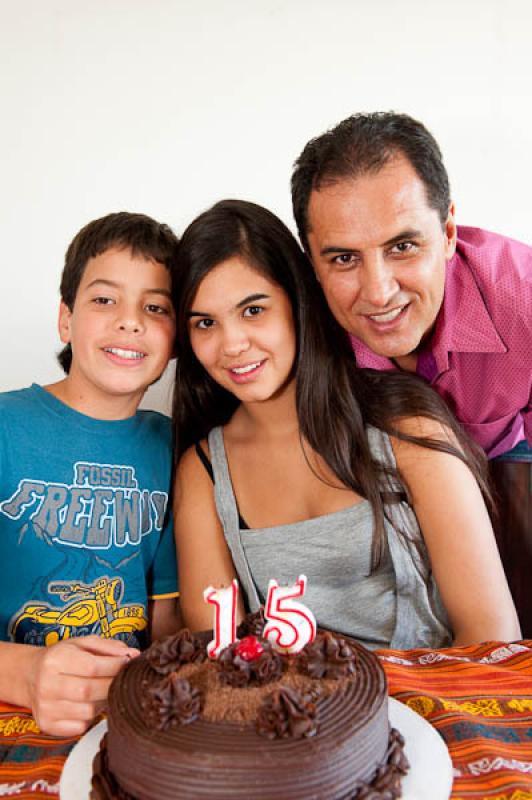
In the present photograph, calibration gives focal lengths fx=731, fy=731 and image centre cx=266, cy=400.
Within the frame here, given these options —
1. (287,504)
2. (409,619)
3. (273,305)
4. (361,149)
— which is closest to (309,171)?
(361,149)

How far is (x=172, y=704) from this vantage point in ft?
2.93

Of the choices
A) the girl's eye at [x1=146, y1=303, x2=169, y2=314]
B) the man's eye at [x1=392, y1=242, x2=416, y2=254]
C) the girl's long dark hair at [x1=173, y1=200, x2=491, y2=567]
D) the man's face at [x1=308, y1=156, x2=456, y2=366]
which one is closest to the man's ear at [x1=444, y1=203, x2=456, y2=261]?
the man's face at [x1=308, y1=156, x2=456, y2=366]

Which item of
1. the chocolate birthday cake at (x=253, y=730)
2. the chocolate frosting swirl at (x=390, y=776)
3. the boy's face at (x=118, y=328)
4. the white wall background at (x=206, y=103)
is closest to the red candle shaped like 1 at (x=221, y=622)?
the chocolate birthday cake at (x=253, y=730)

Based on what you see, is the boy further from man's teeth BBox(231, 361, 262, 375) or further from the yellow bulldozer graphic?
man's teeth BBox(231, 361, 262, 375)

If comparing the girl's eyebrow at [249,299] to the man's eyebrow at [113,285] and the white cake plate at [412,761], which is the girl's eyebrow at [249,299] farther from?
the white cake plate at [412,761]

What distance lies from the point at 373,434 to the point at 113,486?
595 mm

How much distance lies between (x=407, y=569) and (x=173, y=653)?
688 millimetres

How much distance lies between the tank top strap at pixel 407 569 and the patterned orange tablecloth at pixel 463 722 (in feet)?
1.00

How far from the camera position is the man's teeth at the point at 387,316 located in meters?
1.61

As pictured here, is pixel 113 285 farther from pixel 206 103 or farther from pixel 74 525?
pixel 206 103

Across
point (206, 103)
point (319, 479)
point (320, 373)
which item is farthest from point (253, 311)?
point (206, 103)

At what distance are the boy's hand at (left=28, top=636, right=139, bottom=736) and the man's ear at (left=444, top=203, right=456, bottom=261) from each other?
1.11 metres

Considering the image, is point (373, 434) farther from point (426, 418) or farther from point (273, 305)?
point (273, 305)

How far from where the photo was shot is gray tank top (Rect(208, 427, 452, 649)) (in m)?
1.57
